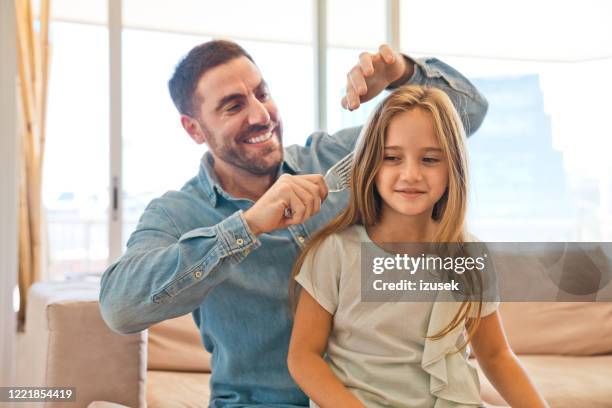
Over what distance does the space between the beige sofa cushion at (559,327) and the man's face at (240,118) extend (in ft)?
1.50

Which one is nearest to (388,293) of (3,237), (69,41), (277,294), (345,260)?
(345,260)

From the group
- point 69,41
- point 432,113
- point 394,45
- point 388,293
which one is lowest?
point 388,293

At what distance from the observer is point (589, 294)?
40.6 inches

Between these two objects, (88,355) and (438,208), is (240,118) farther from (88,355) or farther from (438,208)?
(88,355)

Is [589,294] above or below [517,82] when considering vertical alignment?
below

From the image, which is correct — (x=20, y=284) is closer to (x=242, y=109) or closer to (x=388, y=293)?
(x=242, y=109)

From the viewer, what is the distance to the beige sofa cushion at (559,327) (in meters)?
1.00

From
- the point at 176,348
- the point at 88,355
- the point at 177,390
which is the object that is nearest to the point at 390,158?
the point at 88,355

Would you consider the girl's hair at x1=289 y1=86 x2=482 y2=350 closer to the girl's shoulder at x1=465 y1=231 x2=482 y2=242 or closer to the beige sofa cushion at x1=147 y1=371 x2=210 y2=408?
the girl's shoulder at x1=465 y1=231 x2=482 y2=242

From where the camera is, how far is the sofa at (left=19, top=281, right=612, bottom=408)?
1027 millimetres

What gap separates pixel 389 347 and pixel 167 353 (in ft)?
3.13

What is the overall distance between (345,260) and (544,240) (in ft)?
0.97

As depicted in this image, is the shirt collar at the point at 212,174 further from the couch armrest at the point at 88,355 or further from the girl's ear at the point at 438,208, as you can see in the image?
the couch armrest at the point at 88,355

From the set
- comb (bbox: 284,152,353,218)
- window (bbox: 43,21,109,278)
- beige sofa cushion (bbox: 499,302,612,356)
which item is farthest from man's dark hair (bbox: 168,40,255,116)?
window (bbox: 43,21,109,278)
